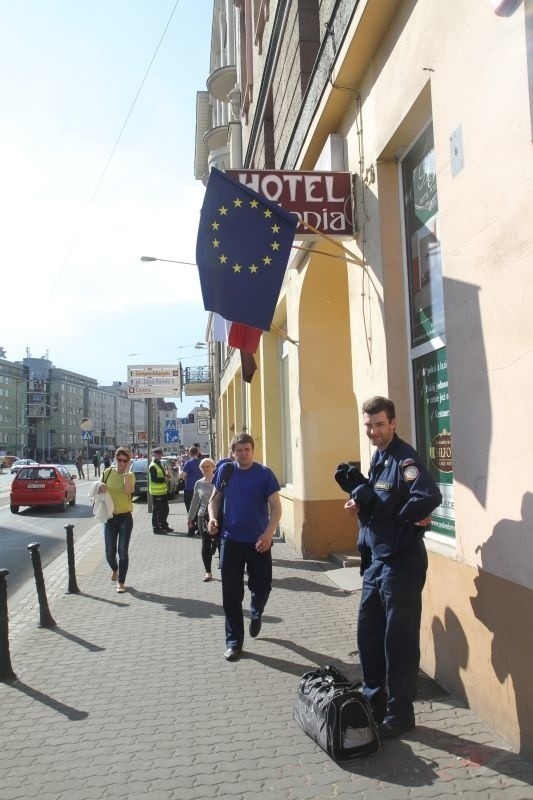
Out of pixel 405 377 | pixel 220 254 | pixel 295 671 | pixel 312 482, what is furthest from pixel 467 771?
pixel 312 482

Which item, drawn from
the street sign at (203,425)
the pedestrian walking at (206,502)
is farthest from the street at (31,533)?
the street sign at (203,425)

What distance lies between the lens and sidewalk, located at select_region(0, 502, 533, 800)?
333cm

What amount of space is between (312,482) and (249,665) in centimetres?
472

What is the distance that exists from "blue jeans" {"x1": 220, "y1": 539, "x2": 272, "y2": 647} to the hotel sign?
320 centimetres

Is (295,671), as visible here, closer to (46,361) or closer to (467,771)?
(467,771)

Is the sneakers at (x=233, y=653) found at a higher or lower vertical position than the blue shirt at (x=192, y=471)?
lower

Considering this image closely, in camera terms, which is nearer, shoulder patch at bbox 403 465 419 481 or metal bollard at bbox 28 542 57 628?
shoulder patch at bbox 403 465 419 481

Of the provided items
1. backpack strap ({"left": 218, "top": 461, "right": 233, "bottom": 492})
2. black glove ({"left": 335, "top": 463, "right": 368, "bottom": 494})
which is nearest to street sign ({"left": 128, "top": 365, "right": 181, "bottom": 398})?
backpack strap ({"left": 218, "top": 461, "right": 233, "bottom": 492})

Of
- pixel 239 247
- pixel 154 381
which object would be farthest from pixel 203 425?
pixel 239 247

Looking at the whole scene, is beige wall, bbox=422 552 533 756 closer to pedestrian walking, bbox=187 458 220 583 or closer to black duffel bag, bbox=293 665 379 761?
black duffel bag, bbox=293 665 379 761

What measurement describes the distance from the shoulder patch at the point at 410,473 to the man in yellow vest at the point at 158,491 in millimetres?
10111

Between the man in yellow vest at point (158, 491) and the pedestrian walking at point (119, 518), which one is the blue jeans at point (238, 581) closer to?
the pedestrian walking at point (119, 518)

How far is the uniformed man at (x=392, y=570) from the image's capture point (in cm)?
373

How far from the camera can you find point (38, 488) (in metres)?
20.5
